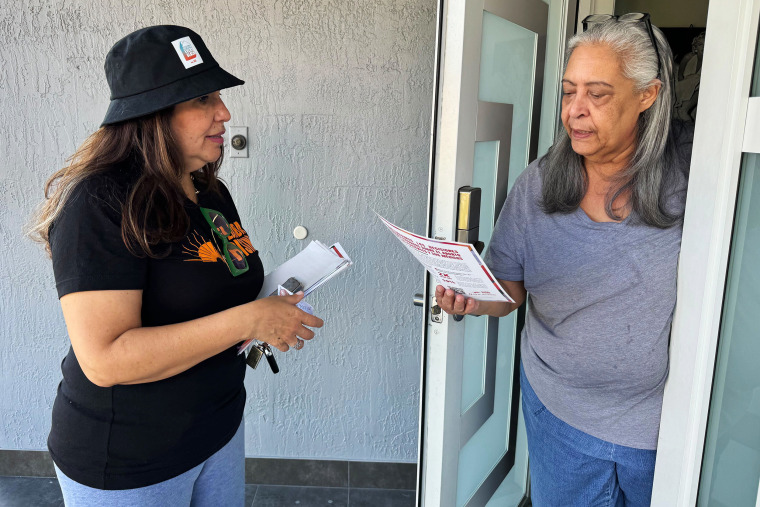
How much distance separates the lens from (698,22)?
10.3ft

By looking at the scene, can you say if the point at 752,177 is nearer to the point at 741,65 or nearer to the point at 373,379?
the point at 741,65

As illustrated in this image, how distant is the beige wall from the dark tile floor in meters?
2.66

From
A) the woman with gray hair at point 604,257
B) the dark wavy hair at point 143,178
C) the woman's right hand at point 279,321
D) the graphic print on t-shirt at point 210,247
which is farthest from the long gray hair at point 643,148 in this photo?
the dark wavy hair at point 143,178

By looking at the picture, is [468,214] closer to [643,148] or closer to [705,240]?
[643,148]

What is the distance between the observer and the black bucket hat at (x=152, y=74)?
127 cm

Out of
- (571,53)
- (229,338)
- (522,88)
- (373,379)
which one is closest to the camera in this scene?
(229,338)

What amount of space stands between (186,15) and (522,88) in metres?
1.34

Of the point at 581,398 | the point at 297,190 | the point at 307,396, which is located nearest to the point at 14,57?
the point at 297,190

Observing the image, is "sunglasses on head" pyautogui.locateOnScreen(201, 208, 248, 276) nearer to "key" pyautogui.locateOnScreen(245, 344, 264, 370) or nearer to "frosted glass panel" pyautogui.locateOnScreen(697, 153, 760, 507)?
"key" pyautogui.locateOnScreen(245, 344, 264, 370)

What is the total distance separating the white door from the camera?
153 centimetres

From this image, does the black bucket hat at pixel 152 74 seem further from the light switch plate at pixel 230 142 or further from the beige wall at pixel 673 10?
the beige wall at pixel 673 10

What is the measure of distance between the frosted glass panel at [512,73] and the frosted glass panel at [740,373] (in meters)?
0.76

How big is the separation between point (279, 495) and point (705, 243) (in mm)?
2234

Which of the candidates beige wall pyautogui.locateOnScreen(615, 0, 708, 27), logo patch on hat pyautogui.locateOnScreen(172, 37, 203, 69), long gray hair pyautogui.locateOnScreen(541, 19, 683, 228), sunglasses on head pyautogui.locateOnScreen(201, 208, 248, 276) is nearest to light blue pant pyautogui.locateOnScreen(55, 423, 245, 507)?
sunglasses on head pyautogui.locateOnScreen(201, 208, 248, 276)
